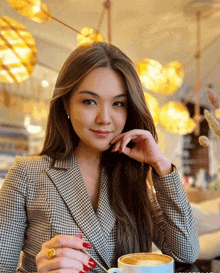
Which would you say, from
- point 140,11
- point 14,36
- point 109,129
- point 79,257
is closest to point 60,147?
point 109,129

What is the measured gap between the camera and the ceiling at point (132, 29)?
375 centimetres

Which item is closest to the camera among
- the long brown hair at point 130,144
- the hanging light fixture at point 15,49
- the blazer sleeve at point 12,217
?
the blazer sleeve at point 12,217

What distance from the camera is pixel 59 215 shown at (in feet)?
3.08

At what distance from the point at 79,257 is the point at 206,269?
1.88ft

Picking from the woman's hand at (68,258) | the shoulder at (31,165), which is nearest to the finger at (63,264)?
the woman's hand at (68,258)

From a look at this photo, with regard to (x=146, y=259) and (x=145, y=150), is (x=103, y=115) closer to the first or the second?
(x=145, y=150)

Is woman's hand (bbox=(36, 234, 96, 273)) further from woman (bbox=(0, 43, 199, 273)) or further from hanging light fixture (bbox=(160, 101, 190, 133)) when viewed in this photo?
hanging light fixture (bbox=(160, 101, 190, 133))

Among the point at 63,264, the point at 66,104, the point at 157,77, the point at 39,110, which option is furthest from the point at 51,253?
the point at 39,110

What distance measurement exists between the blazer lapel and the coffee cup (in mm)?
256

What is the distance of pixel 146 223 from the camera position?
3.48ft

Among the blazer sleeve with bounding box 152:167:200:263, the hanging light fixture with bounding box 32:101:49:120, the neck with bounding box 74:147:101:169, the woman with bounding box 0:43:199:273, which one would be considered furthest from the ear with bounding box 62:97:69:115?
the hanging light fixture with bounding box 32:101:49:120

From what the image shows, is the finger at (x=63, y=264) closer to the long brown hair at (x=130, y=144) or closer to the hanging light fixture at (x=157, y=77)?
the long brown hair at (x=130, y=144)

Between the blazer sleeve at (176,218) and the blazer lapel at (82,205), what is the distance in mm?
163

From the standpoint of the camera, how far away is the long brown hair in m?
1.00
